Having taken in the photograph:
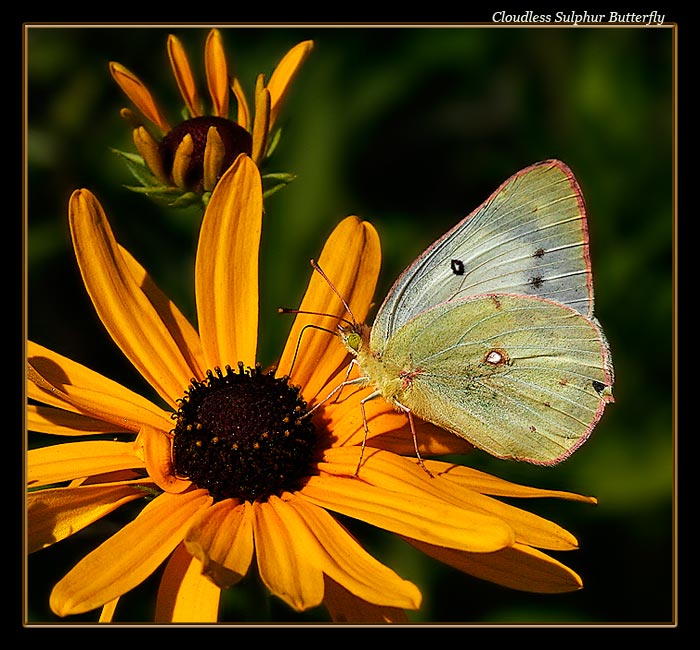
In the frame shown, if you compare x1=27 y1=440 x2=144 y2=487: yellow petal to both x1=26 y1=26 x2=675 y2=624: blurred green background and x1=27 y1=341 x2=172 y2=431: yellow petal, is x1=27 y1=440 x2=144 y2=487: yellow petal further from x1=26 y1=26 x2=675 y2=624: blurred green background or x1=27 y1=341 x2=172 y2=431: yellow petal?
x1=26 y1=26 x2=675 y2=624: blurred green background

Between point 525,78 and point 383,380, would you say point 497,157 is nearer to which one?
point 525,78

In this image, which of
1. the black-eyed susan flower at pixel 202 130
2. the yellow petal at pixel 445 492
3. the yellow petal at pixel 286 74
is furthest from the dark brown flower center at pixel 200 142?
the yellow petal at pixel 445 492

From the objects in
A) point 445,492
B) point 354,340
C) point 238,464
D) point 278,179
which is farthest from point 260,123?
point 445,492

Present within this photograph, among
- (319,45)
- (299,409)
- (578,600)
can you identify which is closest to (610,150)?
(319,45)

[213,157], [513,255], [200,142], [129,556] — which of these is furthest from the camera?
[200,142]

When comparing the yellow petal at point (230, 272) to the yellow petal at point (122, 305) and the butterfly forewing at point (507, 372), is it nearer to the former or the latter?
the yellow petal at point (122, 305)

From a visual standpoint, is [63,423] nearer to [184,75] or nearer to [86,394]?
[86,394]
